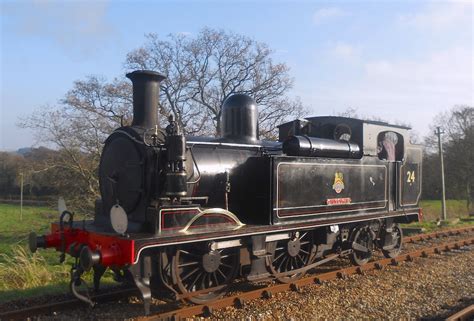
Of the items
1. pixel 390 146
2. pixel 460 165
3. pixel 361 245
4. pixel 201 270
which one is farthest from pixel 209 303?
pixel 460 165

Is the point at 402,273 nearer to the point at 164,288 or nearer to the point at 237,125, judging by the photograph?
the point at 237,125

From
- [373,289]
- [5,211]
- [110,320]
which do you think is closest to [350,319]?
[373,289]

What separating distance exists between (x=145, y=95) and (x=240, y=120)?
192 centimetres

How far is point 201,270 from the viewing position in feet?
19.5

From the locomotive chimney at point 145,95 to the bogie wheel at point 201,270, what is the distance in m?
1.87

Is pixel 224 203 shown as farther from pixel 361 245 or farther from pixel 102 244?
pixel 361 245

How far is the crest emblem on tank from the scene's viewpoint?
770cm

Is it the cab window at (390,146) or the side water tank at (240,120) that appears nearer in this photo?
the side water tank at (240,120)

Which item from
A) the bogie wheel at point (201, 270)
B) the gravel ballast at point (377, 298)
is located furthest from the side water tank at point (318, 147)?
the gravel ballast at point (377, 298)

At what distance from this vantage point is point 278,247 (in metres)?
7.07

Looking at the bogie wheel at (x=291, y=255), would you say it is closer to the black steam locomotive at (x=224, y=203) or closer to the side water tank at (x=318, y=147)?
the black steam locomotive at (x=224, y=203)

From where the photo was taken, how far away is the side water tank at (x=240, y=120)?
7383mm

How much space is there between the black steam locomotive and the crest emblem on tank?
0.02 m

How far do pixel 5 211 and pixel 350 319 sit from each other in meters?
28.9
